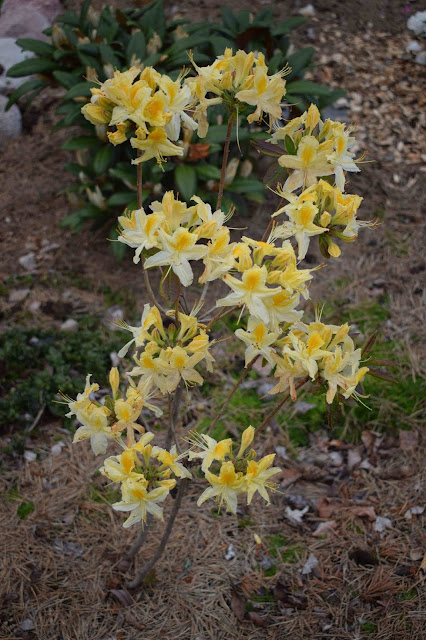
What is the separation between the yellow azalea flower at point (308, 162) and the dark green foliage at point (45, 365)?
1510 millimetres

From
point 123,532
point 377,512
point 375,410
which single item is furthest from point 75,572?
point 375,410

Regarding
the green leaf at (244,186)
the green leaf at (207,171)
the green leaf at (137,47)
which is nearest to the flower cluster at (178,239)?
the green leaf at (207,171)

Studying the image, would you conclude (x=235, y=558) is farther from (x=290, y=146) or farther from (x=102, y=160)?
(x=102, y=160)

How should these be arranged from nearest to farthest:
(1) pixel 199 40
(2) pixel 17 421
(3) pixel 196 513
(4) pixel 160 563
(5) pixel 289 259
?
(5) pixel 289 259
(4) pixel 160 563
(3) pixel 196 513
(2) pixel 17 421
(1) pixel 199 40

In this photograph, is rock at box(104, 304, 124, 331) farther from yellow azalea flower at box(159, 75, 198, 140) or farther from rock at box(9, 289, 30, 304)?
yellow azalea flower at box(159, 75, 198, 140)

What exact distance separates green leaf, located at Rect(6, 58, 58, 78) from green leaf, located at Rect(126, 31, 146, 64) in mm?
508

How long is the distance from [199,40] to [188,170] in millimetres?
824

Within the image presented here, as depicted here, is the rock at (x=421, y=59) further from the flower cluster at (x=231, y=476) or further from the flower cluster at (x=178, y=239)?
the flower cluster at (x=231, y=476)

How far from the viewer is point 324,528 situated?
86.8 inches

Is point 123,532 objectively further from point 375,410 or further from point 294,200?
point 294,200

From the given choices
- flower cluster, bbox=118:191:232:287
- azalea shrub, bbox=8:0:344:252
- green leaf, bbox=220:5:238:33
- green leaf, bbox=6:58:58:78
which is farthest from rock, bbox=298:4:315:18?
flower cluster, bbox=118:191:232:287

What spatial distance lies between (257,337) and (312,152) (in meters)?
0.45

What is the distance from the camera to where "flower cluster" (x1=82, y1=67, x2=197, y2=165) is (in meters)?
1.32

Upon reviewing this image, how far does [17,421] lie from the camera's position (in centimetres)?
247
